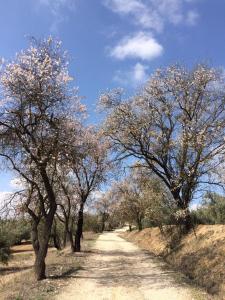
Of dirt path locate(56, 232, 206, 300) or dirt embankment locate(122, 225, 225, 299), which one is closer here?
dirt path locate(56, 232, 206, 300)

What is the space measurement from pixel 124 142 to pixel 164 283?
1352 cm

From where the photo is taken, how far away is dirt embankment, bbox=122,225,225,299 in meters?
16.7

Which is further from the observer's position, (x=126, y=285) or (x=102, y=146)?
(x=102, y=146)

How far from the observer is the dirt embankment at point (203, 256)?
1667cm

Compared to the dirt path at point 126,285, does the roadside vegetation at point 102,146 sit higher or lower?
higher

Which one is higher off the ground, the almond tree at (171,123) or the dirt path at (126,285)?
the almond tree at (171,123)

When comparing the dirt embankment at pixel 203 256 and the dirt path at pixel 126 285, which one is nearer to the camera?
the dirt path at pixel 126 285

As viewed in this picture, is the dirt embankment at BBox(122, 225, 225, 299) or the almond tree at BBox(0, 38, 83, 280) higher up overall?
the almond tree at BBox(0, 38, 83, 280)

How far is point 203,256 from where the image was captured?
68.9ft

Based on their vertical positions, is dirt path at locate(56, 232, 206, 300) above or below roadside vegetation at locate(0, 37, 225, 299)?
below

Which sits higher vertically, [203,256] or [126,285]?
[203,256]

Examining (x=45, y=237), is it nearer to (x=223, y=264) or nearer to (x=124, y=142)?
(x=223, y=264)

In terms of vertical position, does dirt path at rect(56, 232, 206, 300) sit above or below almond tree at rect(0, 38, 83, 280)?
below

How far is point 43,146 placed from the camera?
19.5 m
